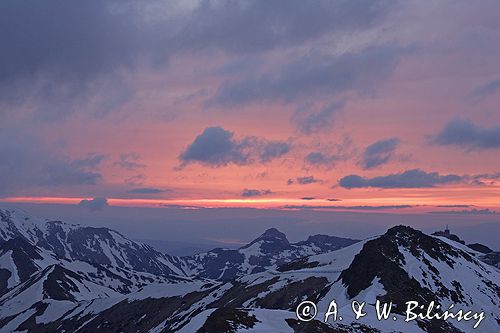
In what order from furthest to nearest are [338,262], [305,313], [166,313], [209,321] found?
[166,313] → [338,262] → [305,313] → [209,321]

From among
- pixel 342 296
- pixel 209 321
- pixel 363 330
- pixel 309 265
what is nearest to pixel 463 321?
pixel 342 296

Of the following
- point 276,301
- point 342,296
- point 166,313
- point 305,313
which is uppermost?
point 305,313

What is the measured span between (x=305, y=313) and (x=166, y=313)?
494 feet

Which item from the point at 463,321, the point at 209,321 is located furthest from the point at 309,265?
the point at 209,321

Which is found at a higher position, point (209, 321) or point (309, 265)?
point (209, 321)

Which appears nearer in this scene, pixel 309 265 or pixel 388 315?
pixel 388 315

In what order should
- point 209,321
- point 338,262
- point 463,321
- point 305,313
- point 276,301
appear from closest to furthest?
point 209,321 → point 305,313 → point 463,321 → point 276,301 → point 338,262

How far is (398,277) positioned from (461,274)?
2224 centimetres

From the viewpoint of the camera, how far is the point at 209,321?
4894cm

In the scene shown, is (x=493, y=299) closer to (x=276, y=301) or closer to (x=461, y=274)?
(x=461, y=274)

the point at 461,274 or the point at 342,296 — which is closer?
the point at 342,296

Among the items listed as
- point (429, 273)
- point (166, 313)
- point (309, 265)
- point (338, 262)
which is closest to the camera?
point (429, 273)

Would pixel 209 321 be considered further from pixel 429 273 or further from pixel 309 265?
pixel 309 265

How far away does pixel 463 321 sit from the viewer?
3179 inches
